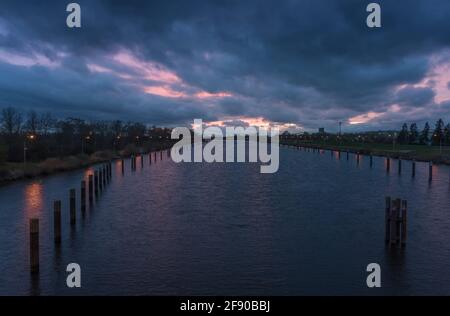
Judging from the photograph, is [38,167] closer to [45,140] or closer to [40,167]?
[40,167]

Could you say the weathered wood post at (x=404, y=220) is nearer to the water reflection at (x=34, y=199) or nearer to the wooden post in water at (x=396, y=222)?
the wooden post in water at (x=396, y=222)

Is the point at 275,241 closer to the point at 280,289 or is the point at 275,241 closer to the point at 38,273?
the point at 280,289

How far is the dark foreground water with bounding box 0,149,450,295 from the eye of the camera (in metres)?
12.4

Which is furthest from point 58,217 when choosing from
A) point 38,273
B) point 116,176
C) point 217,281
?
point 116,176

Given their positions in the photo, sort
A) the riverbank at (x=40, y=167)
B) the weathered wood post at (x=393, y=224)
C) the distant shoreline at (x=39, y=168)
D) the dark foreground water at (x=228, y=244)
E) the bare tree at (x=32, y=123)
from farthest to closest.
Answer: the bare tree at (x=32, y=123), the riverbank at (x=40, y=167), the distant shoreline at (x=39, y=168), the weathered wood post at (x=393, y=224), the dark foreground water at (x=228, y=244)

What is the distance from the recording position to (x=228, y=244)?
665 inches

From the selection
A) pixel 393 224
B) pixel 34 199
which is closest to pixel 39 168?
pixel 34 199

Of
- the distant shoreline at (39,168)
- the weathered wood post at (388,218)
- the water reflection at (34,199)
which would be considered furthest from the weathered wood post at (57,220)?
the distant shoreline at (39,168)

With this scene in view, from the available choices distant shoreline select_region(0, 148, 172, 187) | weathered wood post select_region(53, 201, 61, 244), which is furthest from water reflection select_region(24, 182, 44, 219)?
weathered wood post select_region(53, 201, 61, 244)

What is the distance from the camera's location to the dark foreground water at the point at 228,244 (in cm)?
1243

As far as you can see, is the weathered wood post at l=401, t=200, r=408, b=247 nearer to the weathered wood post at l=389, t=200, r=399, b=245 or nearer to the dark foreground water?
the weathered wood post at l=389, t=200, r=399, b=245

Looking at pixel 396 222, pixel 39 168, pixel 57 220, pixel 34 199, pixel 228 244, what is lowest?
pixel 228 244

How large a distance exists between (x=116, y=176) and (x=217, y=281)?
114 ft
